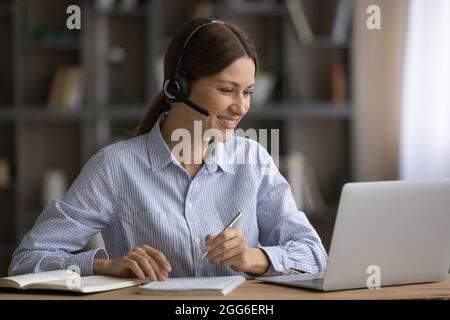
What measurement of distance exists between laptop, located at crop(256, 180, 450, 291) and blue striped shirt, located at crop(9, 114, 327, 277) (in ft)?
0.98

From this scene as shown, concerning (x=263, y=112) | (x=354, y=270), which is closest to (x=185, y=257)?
(x=354, y=270)

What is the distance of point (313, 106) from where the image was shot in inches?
184

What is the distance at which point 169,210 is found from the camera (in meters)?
2.03

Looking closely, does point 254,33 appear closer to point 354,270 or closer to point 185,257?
point 185,257

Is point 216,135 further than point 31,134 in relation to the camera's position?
No

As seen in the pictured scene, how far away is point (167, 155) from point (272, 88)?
275 cm

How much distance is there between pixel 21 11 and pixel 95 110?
703 mm

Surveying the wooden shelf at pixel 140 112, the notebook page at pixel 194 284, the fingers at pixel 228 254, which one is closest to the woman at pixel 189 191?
the fingers at pixel 228 254

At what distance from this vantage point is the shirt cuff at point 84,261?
1.86 metres

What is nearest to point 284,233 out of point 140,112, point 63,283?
point 63,283

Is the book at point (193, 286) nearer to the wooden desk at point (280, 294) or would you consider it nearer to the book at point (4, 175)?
the wooden desk at point (280, 294)

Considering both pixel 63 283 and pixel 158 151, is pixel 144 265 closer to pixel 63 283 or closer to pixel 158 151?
pixel 63 283

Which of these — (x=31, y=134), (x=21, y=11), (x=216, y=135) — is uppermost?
(x=21, y=11)

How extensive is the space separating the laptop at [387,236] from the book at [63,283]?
34 centimetres
